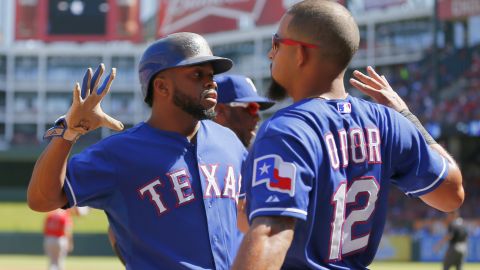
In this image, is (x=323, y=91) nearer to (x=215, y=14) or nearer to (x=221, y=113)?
(x=221, y=113)

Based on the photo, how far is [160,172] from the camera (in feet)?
12.8

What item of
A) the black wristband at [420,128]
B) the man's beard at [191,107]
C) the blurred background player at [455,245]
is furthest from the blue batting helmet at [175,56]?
the blurred background player at [455,245]

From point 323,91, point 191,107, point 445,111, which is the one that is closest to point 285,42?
point 323,91

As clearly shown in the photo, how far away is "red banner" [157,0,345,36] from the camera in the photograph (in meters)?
47.5

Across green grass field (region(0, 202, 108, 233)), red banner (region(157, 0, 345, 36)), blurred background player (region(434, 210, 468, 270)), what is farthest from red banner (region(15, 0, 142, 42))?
blurred background player (region(434, 210, 468, 270))

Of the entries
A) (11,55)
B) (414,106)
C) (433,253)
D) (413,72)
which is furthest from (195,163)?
(11,55)

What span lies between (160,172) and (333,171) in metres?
1.28

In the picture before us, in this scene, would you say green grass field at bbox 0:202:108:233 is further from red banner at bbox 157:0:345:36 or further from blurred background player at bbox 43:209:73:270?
blurred background player at bbox 43:209:73:270

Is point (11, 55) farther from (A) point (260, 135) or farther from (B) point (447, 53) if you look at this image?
(A) point (260, 135)

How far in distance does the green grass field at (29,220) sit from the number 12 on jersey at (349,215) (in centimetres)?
3813

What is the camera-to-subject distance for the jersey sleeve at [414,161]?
120 inches

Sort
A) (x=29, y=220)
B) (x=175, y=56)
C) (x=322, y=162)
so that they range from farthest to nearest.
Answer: (x=29, y=220) < (x=175, y=56) < (x=322, y=162)

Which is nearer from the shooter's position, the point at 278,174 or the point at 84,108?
the point at 278,174

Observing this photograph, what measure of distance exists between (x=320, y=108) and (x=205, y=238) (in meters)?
1.21
